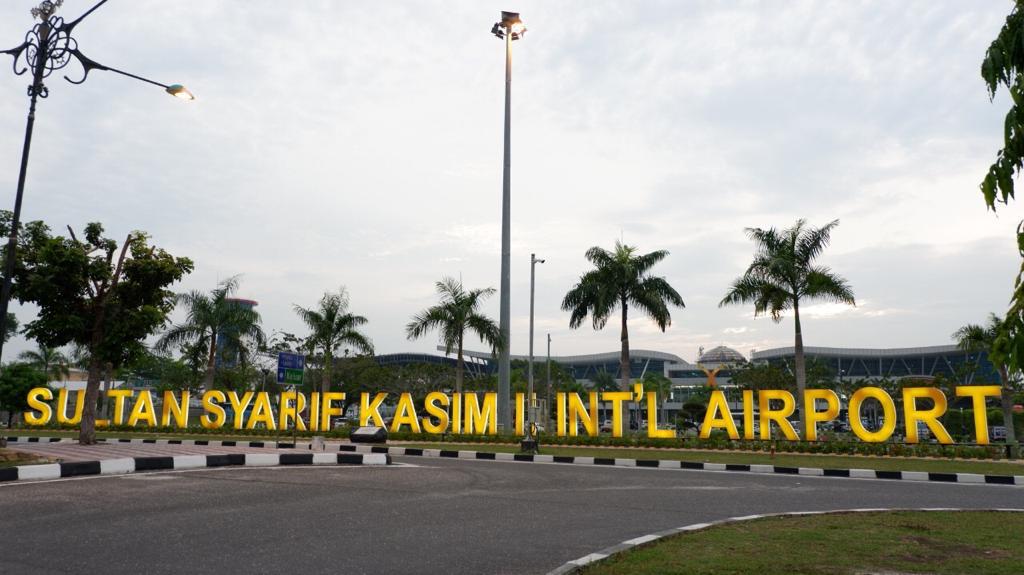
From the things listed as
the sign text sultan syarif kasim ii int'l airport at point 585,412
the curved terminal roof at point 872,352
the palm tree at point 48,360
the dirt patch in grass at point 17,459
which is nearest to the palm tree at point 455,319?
the sign text sultan syarif kasim ii int'l airport at point 585,412

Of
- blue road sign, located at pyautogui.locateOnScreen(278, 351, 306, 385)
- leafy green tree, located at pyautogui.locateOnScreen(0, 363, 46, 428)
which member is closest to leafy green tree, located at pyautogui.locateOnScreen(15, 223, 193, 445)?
blue road sign, located at pyautogui.locateOnScreen(278, 351, 306, 385)

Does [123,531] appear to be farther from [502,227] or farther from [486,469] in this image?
[502,227]

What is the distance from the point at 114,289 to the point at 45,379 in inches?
1540

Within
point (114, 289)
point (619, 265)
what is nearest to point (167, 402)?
point (114, 289)

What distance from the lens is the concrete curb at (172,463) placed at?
1197cm

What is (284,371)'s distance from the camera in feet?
68.6

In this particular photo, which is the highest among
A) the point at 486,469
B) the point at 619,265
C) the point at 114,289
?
the point at 619,265

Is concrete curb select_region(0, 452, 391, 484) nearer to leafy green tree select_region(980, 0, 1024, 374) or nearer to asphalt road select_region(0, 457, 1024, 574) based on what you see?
asphalt road select_region(0, 457, 1024, 574)

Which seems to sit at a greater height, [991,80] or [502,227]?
[502,227]

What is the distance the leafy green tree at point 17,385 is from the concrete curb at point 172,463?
4286 cm

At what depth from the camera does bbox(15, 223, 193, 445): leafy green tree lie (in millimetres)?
20328

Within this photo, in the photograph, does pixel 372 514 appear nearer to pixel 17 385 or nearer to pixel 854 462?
pixel 854 462

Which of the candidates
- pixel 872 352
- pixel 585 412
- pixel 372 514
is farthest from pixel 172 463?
pixel 872 352

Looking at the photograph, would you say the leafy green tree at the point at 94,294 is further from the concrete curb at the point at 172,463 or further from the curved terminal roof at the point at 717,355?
the curved terminal roof at the point at 717,355
